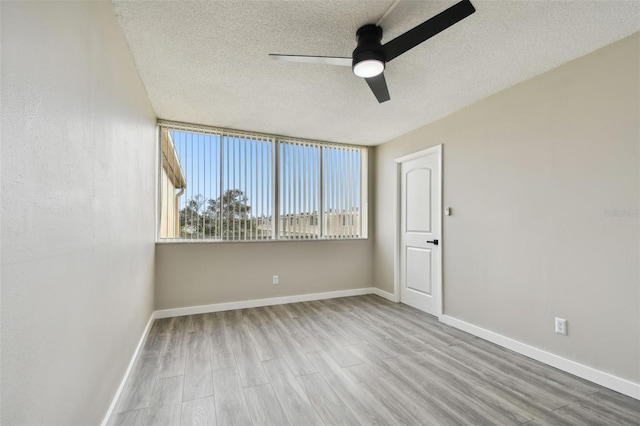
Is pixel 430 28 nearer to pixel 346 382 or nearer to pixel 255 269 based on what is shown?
pixel 346 382

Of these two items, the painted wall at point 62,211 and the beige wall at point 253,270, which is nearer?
the painted wall at point 62,211

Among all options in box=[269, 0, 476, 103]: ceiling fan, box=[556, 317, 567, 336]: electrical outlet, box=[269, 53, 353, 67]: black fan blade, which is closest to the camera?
box=[269, 0, 476, 103]: ceiling fan

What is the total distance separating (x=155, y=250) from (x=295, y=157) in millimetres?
2278

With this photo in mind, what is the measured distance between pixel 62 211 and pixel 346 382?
2.07 meters

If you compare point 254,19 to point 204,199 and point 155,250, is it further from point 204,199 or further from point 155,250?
point 155,250

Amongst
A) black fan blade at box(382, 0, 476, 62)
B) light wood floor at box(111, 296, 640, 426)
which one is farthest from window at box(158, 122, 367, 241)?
black fan blade at box(382, 0, 476, 62)

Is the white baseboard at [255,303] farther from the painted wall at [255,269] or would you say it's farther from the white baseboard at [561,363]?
the white baseboard at [561,363]

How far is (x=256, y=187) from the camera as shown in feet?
13.8

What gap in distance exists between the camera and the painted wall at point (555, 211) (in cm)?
209

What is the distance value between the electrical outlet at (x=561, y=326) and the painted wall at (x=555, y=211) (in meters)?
0.05

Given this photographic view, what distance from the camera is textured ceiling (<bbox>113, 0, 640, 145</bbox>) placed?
1.82 meters

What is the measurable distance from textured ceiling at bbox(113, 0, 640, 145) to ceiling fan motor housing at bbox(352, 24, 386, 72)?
0.06 metres

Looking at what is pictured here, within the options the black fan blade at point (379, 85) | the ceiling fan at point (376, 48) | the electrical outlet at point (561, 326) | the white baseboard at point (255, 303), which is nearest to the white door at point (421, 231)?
the white baseboard at point (255, 303)

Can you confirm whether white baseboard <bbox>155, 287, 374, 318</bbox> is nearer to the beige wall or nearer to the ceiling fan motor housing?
the beige wall
